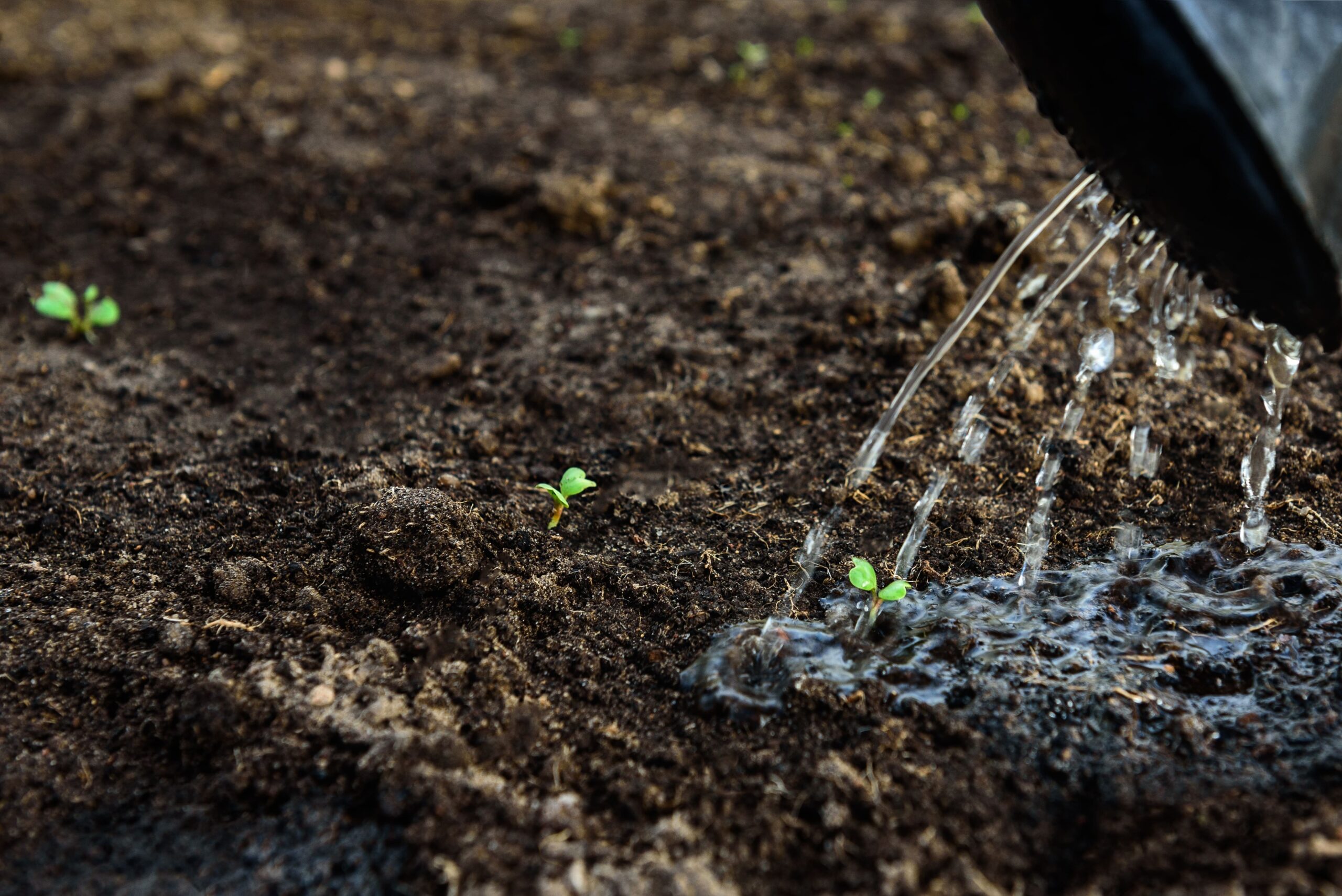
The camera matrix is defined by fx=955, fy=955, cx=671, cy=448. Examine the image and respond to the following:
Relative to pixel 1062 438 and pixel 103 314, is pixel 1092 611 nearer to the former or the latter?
pixel 1062 438

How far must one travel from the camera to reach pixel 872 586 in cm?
205

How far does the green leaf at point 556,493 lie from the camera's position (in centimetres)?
231

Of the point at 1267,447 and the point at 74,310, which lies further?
the point at 74,310

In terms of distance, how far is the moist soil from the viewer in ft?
5.59

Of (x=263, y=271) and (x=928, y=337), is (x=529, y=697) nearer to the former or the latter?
(x=928, y=337)

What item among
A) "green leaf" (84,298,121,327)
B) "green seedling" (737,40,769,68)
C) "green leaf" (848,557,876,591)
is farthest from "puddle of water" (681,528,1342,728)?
"green seedling" (737,40,769,68)

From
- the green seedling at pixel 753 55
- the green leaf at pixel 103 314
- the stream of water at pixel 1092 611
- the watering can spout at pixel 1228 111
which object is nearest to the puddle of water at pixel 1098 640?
the stream of water at pixel 1092 611

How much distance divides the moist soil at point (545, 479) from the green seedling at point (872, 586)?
0.47ft

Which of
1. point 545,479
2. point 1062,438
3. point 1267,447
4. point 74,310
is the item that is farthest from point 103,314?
point 1267,447

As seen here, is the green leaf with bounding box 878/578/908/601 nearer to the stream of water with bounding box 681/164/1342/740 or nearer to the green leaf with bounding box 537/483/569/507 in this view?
the stream of water with bounding box 681/164/1342/740

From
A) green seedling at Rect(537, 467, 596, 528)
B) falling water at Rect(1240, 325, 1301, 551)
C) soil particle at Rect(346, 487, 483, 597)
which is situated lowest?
falling water at Rect(1240, 325, 1301, 551)

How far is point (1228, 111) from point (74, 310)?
3.29 m

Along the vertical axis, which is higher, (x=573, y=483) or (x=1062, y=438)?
(x=573, y=483)

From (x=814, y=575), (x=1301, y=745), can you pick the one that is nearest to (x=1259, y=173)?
(x=1301, y=745)
